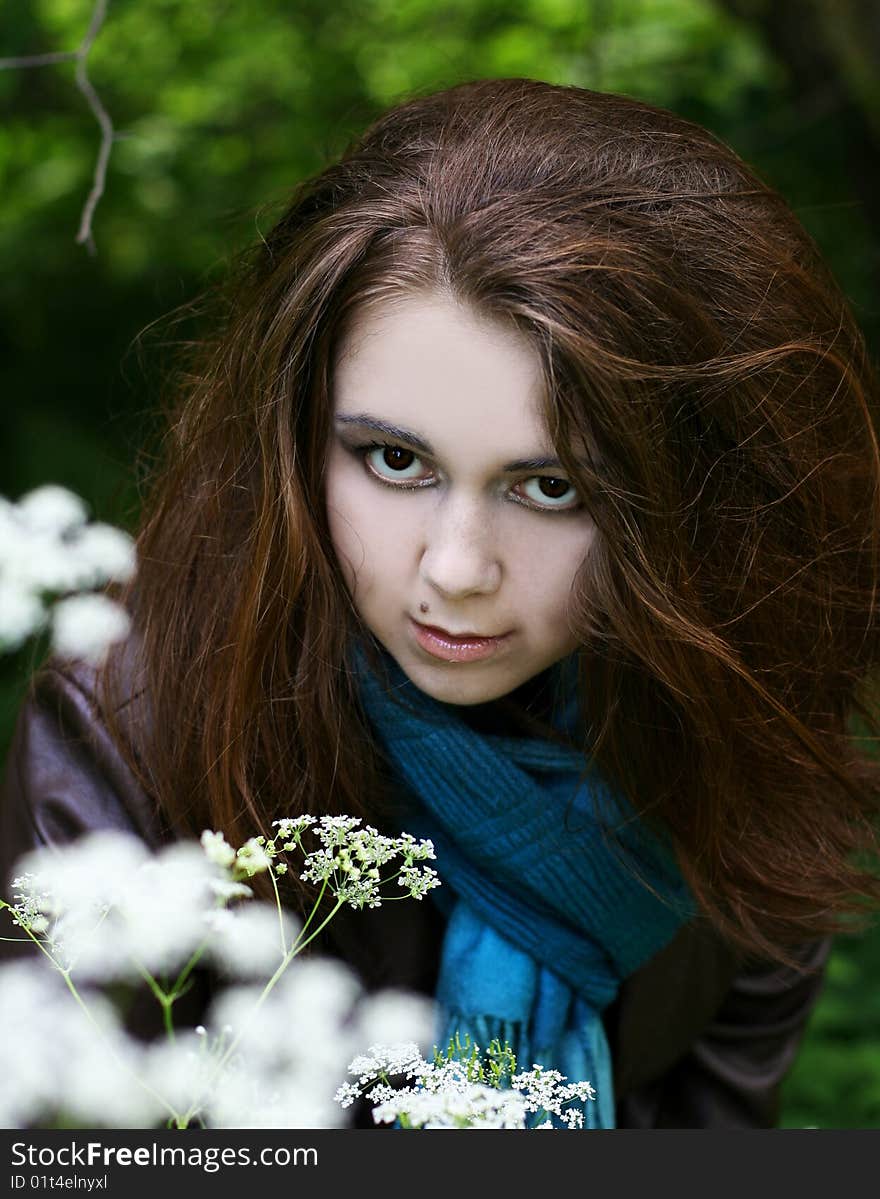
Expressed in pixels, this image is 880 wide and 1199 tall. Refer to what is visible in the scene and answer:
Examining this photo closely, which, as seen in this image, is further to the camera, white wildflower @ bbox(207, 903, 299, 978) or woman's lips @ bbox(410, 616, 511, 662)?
woman's lips @ bbox(410, 616, 511, 662)

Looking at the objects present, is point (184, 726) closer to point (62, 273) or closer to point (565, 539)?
point (565, 539)

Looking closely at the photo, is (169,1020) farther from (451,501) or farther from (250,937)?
(451,501)

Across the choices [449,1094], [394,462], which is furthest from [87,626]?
[449,1094]

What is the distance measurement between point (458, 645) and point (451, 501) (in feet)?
0.48

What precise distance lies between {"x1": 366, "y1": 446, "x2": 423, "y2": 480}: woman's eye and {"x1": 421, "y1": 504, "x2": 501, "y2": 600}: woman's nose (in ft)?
0.16

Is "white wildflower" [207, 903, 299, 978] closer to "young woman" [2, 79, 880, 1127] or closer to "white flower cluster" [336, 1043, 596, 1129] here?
"white flower cluster" [336, 1043, 596, 1129]

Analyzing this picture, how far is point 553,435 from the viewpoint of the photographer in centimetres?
102

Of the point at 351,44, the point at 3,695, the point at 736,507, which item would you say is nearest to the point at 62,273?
the point at 351,44

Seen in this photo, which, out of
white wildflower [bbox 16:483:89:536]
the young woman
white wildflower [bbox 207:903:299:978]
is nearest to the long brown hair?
the young woman

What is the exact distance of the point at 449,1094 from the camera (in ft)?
2.28

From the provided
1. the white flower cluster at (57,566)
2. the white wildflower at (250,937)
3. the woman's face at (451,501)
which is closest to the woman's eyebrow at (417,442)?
the woman's face at (451,501)

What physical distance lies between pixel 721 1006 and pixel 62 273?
8.32 feet

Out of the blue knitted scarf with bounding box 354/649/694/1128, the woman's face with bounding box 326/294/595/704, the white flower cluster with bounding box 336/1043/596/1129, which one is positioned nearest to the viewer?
the white flower cluster with bounding box 336/1043/596/1129

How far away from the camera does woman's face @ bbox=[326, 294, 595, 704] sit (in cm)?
101
